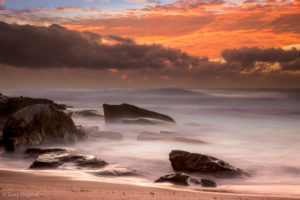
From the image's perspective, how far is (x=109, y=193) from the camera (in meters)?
5.49

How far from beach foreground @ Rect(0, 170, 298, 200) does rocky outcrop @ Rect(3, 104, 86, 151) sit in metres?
4.86

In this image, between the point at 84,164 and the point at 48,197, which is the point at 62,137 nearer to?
the point at 84,164

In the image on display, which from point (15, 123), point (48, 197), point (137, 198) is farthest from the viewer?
point (15, 123)

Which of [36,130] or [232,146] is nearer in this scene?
[36,130]

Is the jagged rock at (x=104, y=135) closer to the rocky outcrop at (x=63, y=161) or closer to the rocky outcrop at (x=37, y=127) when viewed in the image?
the rocky outcrop at (x=37, y=127)

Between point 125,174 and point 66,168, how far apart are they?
159 centimetres

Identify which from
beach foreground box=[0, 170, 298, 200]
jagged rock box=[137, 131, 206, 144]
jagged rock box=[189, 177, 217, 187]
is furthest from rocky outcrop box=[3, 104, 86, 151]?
jagged rock box=[189, 177, 217, 187]

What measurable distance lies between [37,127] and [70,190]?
7298 mm

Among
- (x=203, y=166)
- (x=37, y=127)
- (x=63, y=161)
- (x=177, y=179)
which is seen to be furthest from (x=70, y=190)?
(x=37, y=127)

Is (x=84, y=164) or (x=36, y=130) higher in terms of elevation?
(x=36, y=130)

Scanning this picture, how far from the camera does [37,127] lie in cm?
1225

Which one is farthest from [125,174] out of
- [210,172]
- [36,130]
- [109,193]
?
[36,130]

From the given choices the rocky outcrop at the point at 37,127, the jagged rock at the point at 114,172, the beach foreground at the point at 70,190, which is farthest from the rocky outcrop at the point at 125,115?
the beach foreground at the point at 70,190

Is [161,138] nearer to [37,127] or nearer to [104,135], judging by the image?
[104,135]
